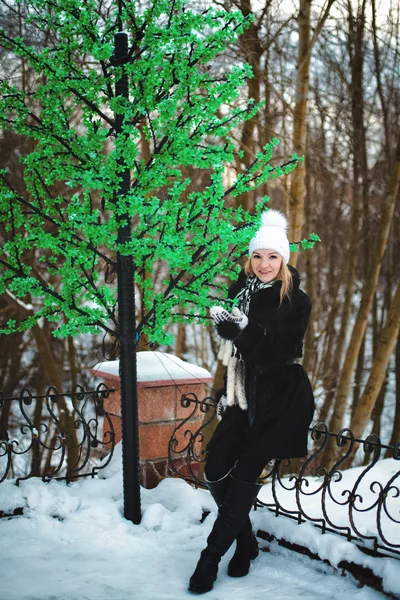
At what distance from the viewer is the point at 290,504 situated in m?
4.40

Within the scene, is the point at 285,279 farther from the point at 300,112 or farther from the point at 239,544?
the point at 300,112

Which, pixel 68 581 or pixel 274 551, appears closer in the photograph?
pixel 68 581

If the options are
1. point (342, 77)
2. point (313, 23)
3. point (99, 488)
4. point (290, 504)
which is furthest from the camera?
point (342, 77)

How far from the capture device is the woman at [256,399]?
115 inches

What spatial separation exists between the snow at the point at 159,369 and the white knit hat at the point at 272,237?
132 centimetres

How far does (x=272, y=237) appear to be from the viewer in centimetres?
313

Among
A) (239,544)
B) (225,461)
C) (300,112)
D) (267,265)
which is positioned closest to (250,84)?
(300,112)

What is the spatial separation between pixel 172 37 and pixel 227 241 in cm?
116

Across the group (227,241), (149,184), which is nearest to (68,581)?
(227,241)

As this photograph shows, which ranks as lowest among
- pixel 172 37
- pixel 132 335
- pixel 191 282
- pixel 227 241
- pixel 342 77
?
pixel 132 335

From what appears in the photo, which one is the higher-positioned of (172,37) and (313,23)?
(313,23)

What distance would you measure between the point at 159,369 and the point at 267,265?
1429mm

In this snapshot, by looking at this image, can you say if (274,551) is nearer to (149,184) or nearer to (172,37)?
(149,184)

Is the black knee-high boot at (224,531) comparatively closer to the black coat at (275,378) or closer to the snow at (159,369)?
the black coat at (275,378)
